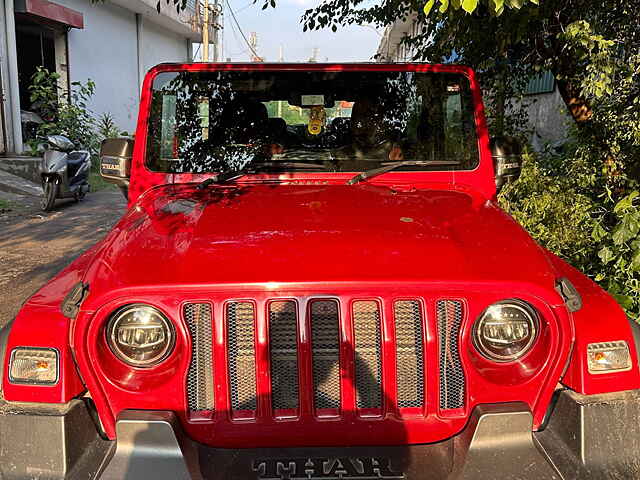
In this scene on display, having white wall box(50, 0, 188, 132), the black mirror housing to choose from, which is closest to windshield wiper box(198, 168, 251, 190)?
the black mirror housing

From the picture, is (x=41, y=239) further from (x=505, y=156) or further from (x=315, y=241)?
(x=315, y=241)

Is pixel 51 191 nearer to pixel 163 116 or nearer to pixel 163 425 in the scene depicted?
pixel 163 116

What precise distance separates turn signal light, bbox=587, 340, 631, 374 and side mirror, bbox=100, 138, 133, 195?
2344mm

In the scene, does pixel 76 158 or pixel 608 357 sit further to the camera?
pixel 76 158

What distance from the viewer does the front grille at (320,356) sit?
1837 millimetres

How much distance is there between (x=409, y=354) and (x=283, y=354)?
0.39 m

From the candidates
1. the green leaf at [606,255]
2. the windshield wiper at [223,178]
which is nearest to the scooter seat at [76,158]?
the windshield wiper at [223,178]

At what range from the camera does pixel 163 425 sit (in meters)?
1.76

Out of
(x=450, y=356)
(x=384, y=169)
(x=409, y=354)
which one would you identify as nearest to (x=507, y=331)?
(x=450, y=356)

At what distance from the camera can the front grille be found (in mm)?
1837

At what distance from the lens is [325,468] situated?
1.80m

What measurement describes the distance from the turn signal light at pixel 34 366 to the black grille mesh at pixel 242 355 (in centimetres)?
53

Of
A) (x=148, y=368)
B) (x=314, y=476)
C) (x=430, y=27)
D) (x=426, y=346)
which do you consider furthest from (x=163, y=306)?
(x=430, y=27)

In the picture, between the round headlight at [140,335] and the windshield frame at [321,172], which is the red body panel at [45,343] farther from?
the windshield frame at [321,172]
